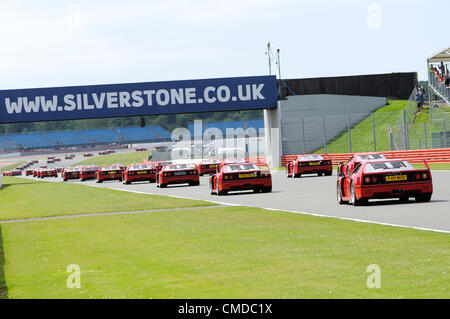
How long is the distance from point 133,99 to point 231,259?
40482mm

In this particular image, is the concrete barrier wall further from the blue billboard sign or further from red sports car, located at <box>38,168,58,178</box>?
the blue billboard sign

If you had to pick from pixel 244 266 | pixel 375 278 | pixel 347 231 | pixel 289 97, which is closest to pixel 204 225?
pixel 347 231

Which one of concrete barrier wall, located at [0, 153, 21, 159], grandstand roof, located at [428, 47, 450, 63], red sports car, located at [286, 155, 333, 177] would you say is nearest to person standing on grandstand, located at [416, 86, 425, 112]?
grandstand roof, located at [428, 47, 450, 63]

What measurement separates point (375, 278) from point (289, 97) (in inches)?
2179

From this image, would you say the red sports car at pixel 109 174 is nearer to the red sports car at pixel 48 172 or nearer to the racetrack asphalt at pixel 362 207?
the racetrack asphalt at pixel 362 207

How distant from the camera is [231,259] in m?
10.1

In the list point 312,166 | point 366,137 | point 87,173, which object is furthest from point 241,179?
point 87,173

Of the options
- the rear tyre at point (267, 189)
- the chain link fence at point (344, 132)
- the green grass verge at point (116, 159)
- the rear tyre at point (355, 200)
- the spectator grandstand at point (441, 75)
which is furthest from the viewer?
the green grass verge at point (116, 159)

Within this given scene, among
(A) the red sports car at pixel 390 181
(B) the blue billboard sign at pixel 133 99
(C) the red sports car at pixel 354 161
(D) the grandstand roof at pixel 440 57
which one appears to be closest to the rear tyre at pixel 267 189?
(C) the red sports car at pixel 354 161

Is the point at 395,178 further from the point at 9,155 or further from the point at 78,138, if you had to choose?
the point at 78,138

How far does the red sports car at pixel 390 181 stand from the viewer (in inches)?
683

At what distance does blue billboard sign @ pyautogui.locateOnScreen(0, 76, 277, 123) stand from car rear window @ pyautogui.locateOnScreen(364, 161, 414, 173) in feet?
108

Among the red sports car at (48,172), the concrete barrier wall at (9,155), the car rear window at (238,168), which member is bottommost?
the car rear window at (238,168)
